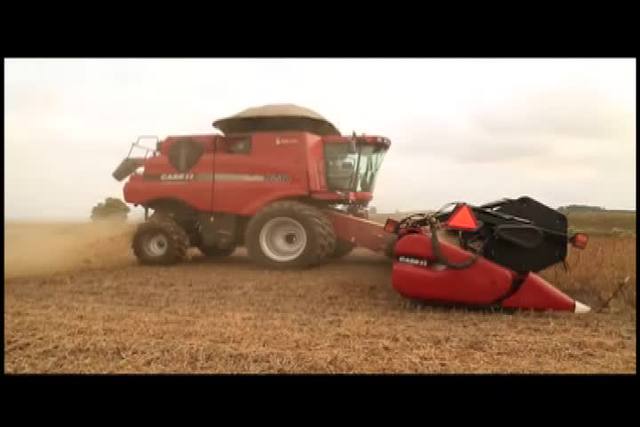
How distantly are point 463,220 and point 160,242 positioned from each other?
227 inches

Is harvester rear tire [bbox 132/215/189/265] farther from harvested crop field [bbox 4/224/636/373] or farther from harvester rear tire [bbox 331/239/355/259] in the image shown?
harvester rear tire [bbox 331/239/355/259]

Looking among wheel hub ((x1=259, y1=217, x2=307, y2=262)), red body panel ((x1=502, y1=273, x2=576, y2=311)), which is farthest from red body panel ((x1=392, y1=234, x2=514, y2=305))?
wheel hub ((x1=259, y1=217, x2=307, y2=262))

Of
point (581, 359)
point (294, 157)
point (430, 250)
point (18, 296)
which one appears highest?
point (294, 157)

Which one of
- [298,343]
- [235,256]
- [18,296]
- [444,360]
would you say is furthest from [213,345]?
[235,256]

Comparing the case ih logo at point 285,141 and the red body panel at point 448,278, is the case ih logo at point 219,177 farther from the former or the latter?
the red body panel at point 448,278

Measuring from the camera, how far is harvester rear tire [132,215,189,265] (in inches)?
338

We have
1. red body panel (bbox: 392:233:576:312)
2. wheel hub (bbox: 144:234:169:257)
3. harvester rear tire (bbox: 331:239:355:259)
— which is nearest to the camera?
red body panel (bbox: 392:233:576:312)

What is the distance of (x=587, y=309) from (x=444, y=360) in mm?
2114

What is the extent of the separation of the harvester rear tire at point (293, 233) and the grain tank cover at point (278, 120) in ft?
5.08

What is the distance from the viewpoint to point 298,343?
394 cm

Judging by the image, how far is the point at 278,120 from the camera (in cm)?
868

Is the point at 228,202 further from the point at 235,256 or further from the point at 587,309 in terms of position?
the point at 587,309

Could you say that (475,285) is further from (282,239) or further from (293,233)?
(282,239)

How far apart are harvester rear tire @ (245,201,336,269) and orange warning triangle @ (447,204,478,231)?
297 cm
